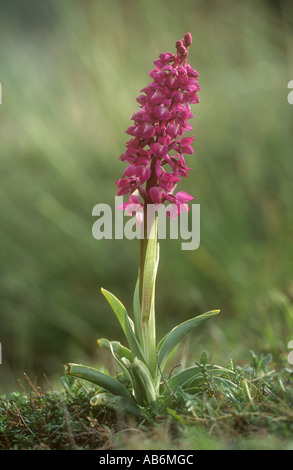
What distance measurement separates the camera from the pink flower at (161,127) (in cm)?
92

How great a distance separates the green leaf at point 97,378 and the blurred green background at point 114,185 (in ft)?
4.40

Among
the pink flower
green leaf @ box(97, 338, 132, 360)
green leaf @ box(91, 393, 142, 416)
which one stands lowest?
green leaf @ box(91, 393, 142, 416)

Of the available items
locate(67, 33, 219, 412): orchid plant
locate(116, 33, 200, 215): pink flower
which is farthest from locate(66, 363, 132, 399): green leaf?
locate(116, 33, 200, 215): pink flower

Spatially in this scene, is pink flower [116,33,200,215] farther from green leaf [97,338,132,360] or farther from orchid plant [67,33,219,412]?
green leaf [97,338,132,360]

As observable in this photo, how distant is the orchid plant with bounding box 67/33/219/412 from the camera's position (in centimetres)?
93

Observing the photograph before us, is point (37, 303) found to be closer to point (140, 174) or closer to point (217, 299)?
point (217, 299)

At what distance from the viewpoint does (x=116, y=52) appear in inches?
120

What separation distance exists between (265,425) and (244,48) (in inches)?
90.1

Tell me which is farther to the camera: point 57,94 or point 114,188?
point 57,94

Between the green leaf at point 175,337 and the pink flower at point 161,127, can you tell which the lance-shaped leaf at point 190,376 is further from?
the pink flower at point 161,127

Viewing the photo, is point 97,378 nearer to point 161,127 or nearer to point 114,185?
point 161,127

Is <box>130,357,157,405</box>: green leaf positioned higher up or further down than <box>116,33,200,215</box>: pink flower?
further down

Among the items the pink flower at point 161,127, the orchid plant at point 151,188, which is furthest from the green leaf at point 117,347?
the pink flower at point 161,127

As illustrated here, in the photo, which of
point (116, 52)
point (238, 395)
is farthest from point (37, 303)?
point (238, 395)
